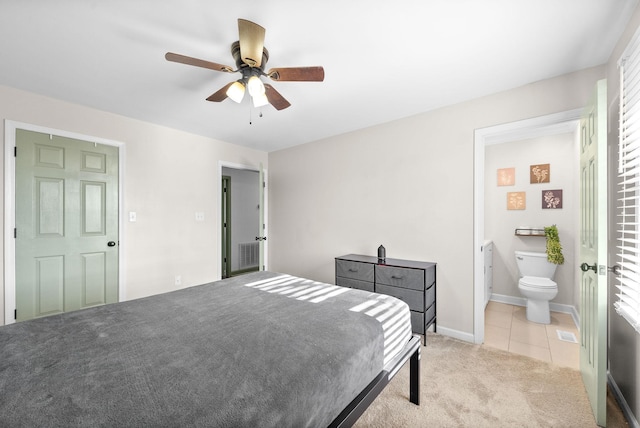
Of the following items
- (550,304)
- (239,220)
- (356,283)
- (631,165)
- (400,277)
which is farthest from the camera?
(239,220)

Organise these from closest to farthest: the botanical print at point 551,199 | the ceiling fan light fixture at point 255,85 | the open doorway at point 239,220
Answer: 1. the ceiling fan light fixture at point 255,85
2. the botanical print at point 551,199
3. the open doorway at point 239,220

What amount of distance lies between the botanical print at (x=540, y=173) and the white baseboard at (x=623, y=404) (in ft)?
8.19

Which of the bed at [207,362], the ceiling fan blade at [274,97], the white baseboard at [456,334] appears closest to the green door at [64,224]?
the bed at [207,362]

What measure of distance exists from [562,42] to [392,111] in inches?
57.4

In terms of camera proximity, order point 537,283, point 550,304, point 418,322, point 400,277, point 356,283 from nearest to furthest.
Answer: point 418,322, point 400,277, point 356,283, point 537,283, point 550,304

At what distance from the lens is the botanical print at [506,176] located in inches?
153

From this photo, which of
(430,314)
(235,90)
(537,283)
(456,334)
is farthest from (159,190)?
(537,283)

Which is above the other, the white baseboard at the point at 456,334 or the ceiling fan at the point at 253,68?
the ceiling fan at the point at 253,68

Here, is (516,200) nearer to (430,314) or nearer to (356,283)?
(430,314)

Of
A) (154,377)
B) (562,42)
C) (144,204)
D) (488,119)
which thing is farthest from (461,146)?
(144,204)

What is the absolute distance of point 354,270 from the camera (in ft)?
10.2

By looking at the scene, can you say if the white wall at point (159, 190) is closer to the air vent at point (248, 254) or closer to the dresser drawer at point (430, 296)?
the air vent at point (248, 254)

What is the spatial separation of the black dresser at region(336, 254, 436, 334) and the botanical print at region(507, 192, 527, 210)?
1927 mm

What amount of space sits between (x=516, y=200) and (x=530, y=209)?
0.20 metres
